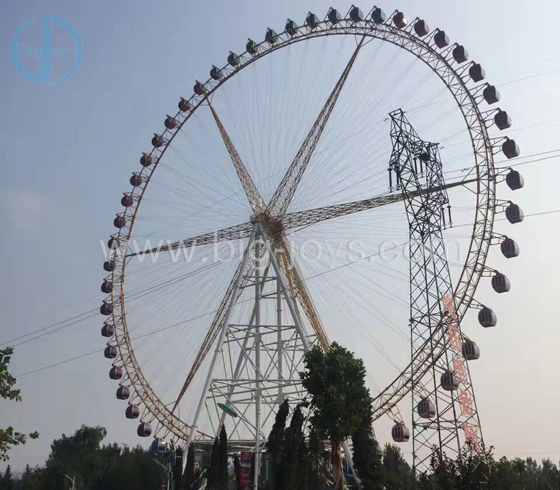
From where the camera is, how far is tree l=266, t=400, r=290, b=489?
32.5 meters

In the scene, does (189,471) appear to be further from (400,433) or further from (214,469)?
(400,433)

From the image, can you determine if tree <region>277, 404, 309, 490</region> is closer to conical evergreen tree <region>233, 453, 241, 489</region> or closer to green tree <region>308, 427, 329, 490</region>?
green tree <region>308, 427, 329, 490</region>

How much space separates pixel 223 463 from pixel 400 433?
31.8ft

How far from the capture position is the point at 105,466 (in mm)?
85562

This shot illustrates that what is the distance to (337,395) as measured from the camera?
29.8 m

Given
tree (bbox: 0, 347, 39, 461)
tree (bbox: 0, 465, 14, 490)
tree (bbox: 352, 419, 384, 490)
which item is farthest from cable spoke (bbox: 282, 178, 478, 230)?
tree (bbox: 0, 465, 14, 490)

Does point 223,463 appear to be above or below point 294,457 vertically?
above

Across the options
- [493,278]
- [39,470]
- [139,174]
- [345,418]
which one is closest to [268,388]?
[345,418]

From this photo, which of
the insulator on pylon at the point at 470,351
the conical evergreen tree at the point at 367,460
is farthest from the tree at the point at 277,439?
the insulator on pylon at the point at 470,351

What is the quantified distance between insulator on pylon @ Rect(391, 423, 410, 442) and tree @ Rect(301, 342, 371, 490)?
431 cm

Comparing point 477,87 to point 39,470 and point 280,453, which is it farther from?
point 39,470

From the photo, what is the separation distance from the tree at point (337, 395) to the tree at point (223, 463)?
25.7ft

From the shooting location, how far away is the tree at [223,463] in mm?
36031

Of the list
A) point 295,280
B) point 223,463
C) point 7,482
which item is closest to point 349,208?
point 295,280
